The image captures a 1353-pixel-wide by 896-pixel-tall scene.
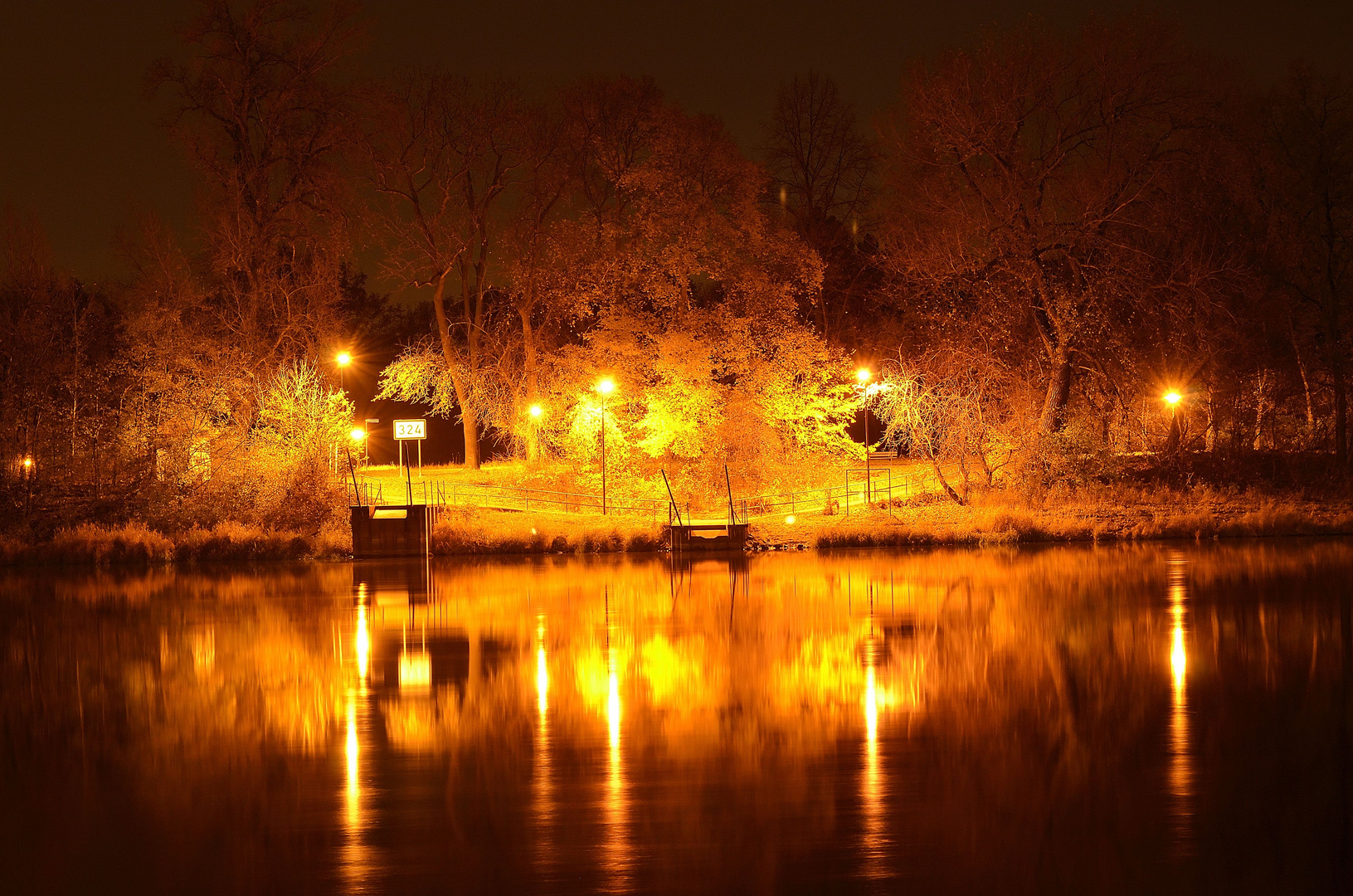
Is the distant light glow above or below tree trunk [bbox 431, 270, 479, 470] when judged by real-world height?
below

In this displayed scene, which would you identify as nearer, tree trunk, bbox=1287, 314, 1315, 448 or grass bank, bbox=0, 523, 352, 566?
grass bank, bbox=0, 523, 352, 566

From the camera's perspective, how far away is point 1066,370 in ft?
137

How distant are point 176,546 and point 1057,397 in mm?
27325

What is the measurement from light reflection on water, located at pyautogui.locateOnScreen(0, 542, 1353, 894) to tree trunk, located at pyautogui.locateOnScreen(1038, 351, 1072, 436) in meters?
17.8

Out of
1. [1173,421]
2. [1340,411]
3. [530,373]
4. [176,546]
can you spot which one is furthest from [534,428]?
[1340,411]

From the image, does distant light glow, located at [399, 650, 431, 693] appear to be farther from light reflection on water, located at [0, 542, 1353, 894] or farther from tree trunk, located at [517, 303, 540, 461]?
tree trunk, located at [517, 303, 540, 461]

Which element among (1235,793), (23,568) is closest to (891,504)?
(23,568)

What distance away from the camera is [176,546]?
35.7 m

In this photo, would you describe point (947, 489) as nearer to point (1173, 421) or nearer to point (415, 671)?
point (1173, 421)

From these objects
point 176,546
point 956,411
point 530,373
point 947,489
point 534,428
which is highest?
point 530,373

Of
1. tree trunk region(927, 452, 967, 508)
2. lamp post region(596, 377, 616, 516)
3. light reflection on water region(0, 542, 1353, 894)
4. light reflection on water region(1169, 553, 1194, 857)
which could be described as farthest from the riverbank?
light reflection on water region(1169, 553, 1194, 857)

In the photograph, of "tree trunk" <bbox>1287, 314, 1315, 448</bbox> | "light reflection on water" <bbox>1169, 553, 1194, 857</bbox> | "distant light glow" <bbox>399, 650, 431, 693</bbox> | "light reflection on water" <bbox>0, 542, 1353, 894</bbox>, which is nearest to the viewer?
"light reflection on water" <bbox>0, 542, 1353, 894</bbox>

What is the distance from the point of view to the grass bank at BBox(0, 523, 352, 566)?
114 ft

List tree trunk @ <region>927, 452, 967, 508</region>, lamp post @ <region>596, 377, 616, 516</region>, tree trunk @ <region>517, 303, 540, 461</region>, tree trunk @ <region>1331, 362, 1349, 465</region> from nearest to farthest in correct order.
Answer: tree trunk @ <region>927, 452, 967, 508</region>, lamp post @ <region>596, 377, 616, 516</region>, tree trunk @ <region>1331, 362, 1349, 465</region>, tree trunk @ <region>517, 303, 540, 461</region>
